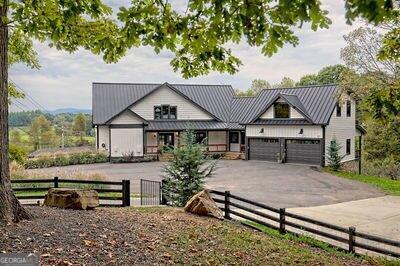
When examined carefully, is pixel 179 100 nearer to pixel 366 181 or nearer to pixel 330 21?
pixel 366 181

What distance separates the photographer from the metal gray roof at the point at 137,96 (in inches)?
1476

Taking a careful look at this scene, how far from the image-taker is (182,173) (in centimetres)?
1448

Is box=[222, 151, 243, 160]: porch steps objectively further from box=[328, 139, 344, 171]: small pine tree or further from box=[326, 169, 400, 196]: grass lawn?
box=[326, 169, 400, 196]: grass lawn

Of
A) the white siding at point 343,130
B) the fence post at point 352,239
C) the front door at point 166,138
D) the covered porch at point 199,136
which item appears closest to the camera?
Answer: the fence post at point 352,239

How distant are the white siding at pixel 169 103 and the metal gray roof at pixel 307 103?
3.68 meters

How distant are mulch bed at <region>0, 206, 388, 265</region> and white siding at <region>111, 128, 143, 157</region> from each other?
25332 millimetres

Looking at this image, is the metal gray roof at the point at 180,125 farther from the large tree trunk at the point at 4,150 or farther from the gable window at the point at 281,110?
the large tree trunk at the point at 4,150

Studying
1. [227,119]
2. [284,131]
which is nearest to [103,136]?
[227,119]

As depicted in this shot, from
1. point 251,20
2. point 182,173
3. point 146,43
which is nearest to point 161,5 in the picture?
point 146,43

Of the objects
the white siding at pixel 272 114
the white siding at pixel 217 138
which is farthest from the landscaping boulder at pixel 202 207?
the white siding at pixel 217 138

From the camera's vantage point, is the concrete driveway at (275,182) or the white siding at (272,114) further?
the white siding at (272,114)

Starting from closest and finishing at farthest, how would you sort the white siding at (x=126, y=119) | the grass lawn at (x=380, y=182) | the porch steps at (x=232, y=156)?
1. the grass lawn at (x=380, y=182)
2. the white siding at (x=126, y=119)
3. the porch steps at (x=232, y=156)

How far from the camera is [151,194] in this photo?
18.3 meters

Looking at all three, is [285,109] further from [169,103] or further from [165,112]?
[165,112]
